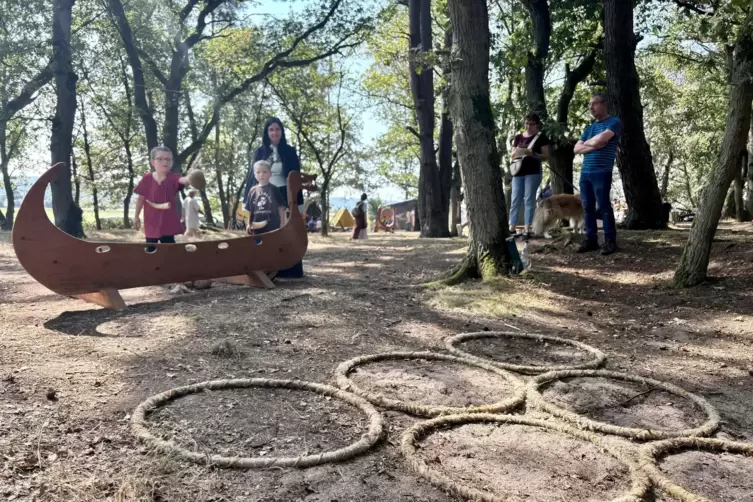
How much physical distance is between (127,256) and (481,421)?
3.38m

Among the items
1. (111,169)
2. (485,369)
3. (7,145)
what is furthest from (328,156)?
(485,369)

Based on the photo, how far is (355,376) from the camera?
317 cm

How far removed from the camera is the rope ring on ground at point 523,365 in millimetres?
3398

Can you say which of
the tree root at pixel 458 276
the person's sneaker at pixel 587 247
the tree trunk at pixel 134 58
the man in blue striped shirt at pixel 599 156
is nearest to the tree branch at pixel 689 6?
the man in blue striped shirt at pixel 599 156

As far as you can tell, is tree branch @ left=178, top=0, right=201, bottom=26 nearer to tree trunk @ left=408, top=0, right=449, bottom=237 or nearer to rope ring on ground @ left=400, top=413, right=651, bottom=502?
tree trunk @ left=408, top=0, right=449, bottom=237

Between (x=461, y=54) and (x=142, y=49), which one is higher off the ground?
(x=142, y=49)

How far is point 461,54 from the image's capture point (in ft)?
19.7

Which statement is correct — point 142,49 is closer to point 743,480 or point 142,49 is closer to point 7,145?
point 7,145

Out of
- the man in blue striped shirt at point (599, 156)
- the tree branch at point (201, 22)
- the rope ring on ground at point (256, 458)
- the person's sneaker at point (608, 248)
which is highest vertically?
the tree branch at point (201, 22)

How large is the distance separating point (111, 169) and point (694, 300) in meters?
27.7

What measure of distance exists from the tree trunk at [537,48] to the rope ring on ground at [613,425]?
683 cm

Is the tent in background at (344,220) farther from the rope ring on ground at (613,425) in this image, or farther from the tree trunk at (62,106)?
the rope ring on ground at (613,425)

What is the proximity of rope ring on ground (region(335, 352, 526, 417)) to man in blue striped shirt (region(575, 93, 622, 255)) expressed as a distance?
11.9 ft

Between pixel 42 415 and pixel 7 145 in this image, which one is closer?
pixel 42 415
